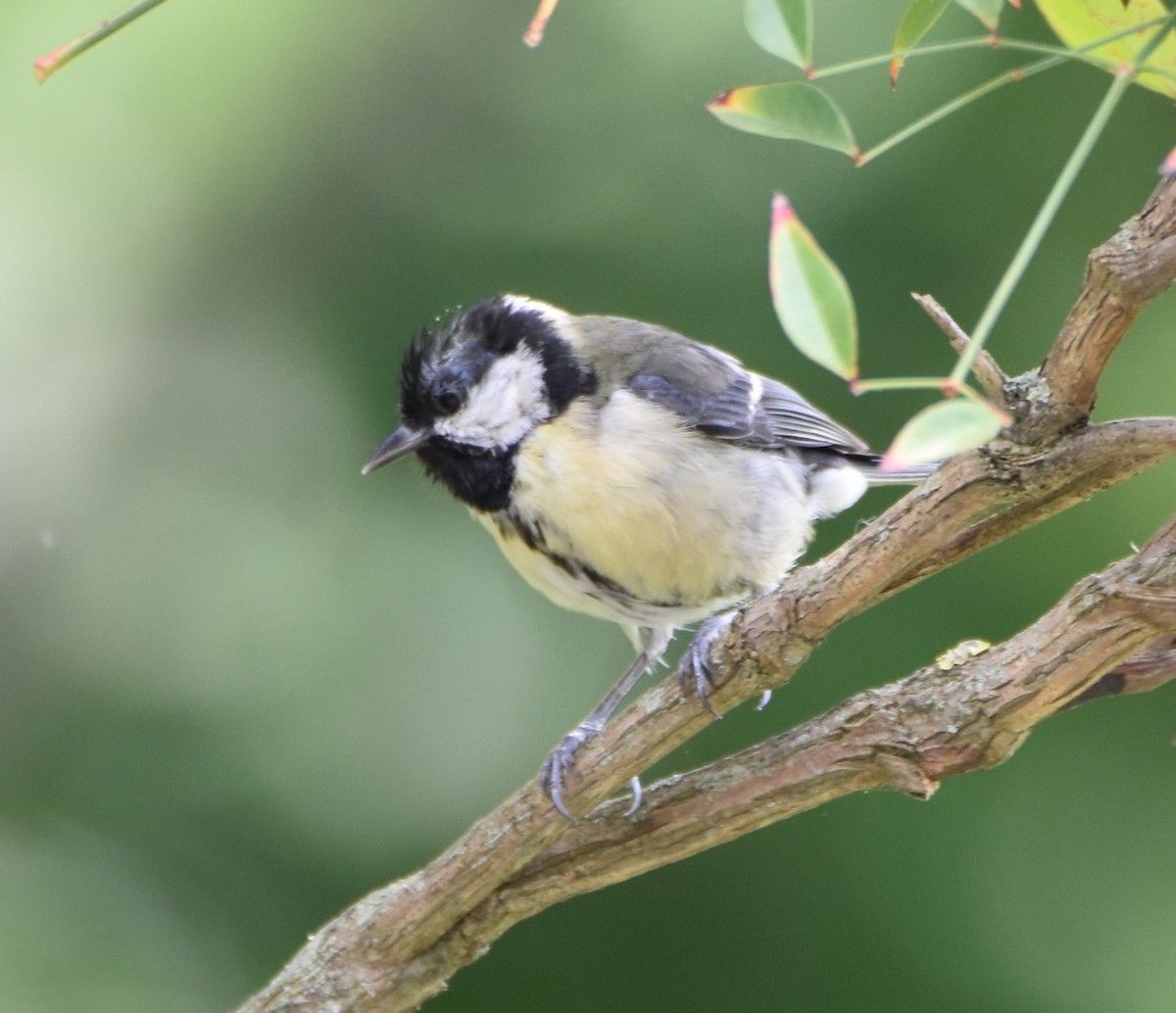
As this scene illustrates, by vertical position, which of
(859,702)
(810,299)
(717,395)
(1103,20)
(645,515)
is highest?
(717,395)

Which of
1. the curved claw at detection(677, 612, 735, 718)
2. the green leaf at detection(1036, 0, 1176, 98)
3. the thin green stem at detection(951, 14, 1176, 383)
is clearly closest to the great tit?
the curved claw at detection(677, 612, 735, 718)

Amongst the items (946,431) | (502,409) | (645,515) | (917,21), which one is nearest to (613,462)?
(645,515)

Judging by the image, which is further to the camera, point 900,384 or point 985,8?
point 985,8

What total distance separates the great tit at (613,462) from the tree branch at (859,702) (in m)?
0.16

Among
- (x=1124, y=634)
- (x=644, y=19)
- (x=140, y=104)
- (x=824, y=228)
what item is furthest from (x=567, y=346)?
(x=140, y=104)

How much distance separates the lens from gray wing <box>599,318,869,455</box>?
215 centimetres

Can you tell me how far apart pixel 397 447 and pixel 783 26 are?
1.37m

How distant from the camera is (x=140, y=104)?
2840mm

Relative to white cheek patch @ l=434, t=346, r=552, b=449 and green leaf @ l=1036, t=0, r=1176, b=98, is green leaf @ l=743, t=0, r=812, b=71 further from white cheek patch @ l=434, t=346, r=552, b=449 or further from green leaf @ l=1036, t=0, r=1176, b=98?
white cheek patch @ l=434, t=346, r=552, b=449

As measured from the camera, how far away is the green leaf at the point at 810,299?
0.63 meters

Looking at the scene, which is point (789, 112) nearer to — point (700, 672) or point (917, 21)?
point (917, 21)

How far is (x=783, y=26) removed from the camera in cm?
76

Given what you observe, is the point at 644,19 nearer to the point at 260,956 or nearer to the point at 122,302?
the point at 122,302

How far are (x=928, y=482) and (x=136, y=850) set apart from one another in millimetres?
1883
